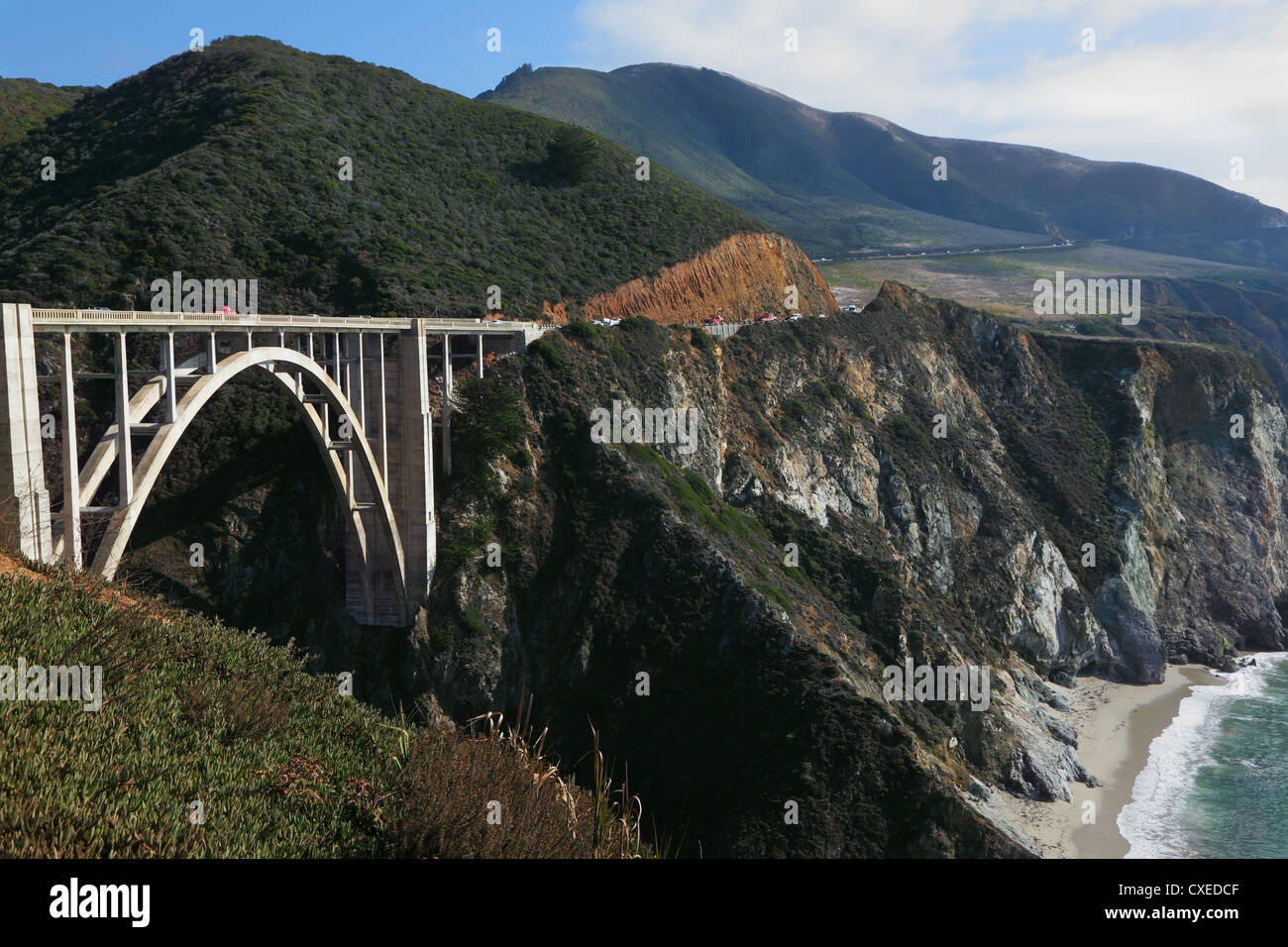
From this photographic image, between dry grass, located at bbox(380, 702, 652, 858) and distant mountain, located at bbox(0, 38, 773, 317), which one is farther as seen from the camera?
distant mountain, located at bbox(0, 38, 773, 317)

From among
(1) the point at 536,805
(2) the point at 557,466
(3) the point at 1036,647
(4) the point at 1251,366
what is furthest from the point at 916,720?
(4) the point at 1251,366

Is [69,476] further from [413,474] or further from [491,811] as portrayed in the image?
[413,474]

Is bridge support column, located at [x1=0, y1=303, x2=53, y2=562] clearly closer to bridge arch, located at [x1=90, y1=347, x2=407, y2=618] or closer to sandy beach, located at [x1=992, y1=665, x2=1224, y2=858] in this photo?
bridge arch, located at [x1=90, y1=347, x2=407, y2=618]

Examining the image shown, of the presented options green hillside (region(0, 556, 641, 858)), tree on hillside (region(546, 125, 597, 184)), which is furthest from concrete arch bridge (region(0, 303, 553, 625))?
tree on hillside (region(546, 125, 597, 184))

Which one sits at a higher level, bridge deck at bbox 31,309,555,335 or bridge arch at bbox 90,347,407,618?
bridge deck at bbox 31,309,555,335

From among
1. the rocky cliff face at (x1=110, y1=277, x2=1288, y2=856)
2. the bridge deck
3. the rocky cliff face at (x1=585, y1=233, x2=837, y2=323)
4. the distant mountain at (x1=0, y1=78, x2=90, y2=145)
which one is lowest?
the rocky cliff face at (x1=110, y1=277, x2=1288, y2=856)

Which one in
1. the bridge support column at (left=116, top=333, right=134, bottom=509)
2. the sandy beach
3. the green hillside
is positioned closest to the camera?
the green hillside

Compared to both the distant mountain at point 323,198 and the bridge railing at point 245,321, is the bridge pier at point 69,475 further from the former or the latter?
the distant mountain at point 323,198

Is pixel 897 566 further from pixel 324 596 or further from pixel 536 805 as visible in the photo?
pixel 536 805
